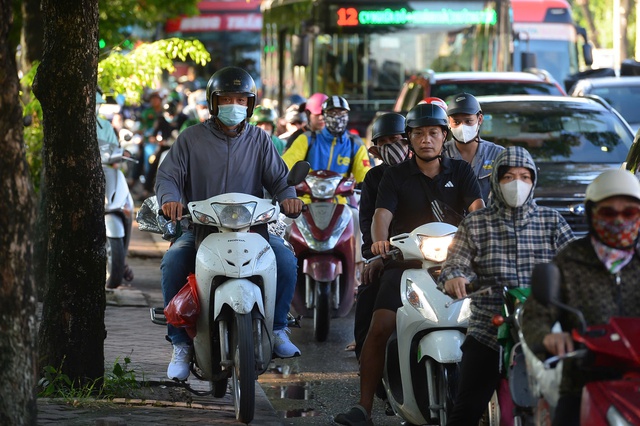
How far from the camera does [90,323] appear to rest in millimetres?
8297

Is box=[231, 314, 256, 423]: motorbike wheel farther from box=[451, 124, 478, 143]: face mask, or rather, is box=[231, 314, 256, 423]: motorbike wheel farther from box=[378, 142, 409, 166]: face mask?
box=[451, 124, 478, 143]: face mask

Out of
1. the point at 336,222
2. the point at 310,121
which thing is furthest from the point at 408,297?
the point at 310,121

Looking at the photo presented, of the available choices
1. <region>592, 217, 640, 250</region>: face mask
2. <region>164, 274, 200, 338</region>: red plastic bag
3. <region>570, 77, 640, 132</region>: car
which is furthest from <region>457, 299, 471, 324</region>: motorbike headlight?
<region>570, 77, 640, 132</region>: car

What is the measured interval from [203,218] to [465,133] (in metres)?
2.76

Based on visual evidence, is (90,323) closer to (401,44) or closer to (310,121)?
(310,121)

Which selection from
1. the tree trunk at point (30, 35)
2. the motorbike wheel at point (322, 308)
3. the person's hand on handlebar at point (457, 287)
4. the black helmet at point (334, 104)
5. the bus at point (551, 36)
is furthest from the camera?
the bus at point (551, 36)

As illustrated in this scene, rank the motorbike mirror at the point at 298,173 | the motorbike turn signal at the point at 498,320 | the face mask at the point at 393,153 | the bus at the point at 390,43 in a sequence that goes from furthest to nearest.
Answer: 1. the bus at the point at 390,43
2. the face mask at the point at 393,153
3. the motorbike mirror at the point at 298,173
4. the motorbike turn signal at the point at 498,320

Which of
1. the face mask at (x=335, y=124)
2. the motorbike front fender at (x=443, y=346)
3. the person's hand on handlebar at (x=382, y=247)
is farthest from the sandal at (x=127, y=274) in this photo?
the motorbike front fender at (x=443, y=346)

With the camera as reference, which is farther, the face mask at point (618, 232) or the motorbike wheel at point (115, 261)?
the motorbike wheel at point (115, 261)

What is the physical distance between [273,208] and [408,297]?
3.42 feet

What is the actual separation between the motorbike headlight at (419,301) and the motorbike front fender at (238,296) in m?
0.81

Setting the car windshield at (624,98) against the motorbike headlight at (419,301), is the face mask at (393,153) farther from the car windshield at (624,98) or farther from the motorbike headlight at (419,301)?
the car windshield at (624,98)

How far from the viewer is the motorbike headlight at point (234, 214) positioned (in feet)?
24.7

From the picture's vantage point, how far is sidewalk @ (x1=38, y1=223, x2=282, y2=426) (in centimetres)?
749
